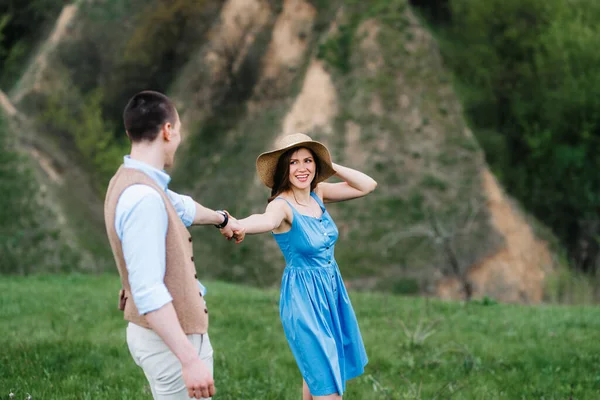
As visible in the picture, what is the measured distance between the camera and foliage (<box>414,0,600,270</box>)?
2431cm

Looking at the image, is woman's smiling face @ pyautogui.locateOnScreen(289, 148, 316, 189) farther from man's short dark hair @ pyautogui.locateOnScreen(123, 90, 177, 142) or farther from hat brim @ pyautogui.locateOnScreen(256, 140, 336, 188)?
man's short dark hair @ pyautogui.locateOnScreen(123, 90, 177, 142)

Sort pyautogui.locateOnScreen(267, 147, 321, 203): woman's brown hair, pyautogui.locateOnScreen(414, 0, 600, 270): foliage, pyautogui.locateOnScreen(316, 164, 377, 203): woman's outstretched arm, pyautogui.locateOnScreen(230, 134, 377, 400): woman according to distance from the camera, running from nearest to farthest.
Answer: pyautogui.locateOnScreen(230, 134, 377, 400): woman, pyautogui.locateOnScreen(267, 147, 321, 203): woman's brown hair, pyautogui.locateOnScreen(316, 164, 377, 203): woman's outstretched arm, pyautogui.locateOnScreen(414, 0, 600, 270): foliage

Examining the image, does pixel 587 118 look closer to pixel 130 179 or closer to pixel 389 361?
pixel 389 361

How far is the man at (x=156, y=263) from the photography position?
3.06 meters

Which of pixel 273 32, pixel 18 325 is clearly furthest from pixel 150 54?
pixel 18 325

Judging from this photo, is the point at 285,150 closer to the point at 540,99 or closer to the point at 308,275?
the point at 308,275

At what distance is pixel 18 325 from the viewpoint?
26.1 ft

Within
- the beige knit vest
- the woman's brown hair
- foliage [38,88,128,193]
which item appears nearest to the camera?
the beige knit vest

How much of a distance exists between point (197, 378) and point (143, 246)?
0.59 meters

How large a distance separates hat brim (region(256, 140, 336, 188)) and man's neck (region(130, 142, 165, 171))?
1.26 metres

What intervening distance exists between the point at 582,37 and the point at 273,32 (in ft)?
35.2

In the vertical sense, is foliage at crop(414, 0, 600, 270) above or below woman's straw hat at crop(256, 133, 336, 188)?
above

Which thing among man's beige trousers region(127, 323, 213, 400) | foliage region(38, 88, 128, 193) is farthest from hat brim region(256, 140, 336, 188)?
foliage region(38, 88, 128, 193)

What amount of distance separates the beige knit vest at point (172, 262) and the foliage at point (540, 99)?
21.4 meters
